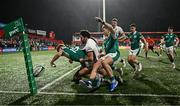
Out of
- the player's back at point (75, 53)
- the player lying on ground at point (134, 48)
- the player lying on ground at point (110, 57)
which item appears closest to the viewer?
the player lying on ground at point (110, 57)

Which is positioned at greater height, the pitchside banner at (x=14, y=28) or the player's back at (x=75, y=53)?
the pitchside banner at (x=14, y=28)

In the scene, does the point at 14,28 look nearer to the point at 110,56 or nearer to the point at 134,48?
the point at 110,56

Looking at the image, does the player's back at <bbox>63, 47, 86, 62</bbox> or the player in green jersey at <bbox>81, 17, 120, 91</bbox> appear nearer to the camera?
the player in green jersey at <bbox>81, 17, 120, 91</bbox>

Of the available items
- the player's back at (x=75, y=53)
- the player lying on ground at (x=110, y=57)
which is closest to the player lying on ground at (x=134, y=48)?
the player lying on ground at (x=110, y=57)

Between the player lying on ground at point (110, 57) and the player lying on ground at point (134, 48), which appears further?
the player lying on ground at point (134, 48)

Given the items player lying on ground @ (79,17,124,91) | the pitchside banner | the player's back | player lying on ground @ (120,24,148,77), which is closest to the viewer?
the pitchside banner

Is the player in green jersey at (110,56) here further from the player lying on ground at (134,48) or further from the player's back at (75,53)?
the player lying on ground at (134,48)

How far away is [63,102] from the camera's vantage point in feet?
19.5

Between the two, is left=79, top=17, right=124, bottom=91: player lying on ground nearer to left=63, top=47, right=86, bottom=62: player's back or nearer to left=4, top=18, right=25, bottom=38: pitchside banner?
left=63, top=47, right=86, bottom=62: player's back

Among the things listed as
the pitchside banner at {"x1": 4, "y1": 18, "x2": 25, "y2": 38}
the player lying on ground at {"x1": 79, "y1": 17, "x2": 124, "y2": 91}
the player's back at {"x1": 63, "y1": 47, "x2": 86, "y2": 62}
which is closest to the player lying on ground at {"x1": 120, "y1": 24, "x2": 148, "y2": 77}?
the player lying on ground at {"x1": 79, "y1": 17, "x2": 124, "y2": 91}

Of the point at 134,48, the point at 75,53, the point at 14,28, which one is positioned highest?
the point at 14,28

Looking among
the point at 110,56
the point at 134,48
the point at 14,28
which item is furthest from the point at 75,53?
the point at 134,48

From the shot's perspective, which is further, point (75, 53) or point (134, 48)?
point (134, 48)

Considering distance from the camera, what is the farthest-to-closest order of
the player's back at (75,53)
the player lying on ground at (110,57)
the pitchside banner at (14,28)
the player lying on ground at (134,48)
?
the player lying on ground at (134,48)
the player's back at (75,53)
the player lying on ground at (110,57)
the pitchside banner at (14,28)
